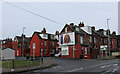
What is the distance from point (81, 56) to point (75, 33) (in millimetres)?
6668

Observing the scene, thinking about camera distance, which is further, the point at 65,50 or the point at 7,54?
the point at 65,50

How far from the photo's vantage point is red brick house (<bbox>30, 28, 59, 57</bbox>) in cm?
4695

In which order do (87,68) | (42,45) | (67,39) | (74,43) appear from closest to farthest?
(87,68), (74,43), (67,39), (42,45)

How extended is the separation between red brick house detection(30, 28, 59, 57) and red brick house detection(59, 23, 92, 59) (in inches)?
338

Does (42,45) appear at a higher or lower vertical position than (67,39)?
lower

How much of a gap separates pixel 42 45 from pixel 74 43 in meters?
13.7

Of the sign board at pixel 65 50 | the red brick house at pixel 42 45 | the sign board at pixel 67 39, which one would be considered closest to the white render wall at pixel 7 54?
the red brick house at pixel 42 45

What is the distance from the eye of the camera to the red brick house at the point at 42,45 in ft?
154

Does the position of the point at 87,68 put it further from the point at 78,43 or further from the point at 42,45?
the point at 42,45

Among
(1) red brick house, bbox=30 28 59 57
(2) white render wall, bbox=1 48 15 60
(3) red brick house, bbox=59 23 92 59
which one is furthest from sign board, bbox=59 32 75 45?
(2) white render wall, bbox=1 48 15 60

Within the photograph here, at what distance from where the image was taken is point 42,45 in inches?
1870

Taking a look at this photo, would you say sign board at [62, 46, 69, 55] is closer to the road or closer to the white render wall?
the white render wall

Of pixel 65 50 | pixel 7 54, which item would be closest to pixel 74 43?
pixel 65 50

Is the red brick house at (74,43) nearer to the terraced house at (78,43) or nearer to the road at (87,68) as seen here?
the terraced house at (78,43)
